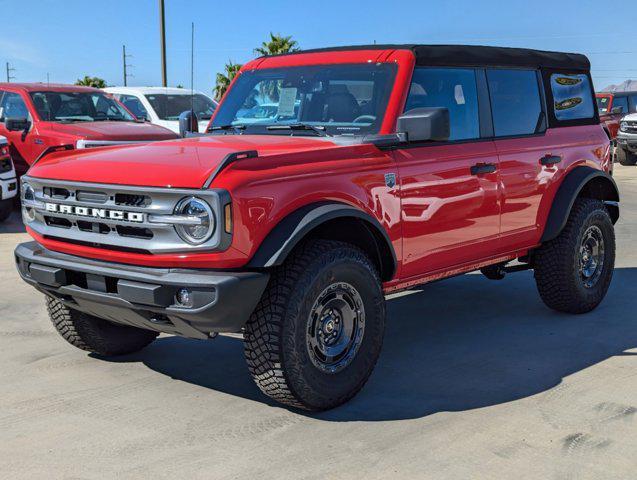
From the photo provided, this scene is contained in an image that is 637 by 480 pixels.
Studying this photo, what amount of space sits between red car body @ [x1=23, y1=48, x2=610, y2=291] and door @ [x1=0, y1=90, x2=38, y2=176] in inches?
284

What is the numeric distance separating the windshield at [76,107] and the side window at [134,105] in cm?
222

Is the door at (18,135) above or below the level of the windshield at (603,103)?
below

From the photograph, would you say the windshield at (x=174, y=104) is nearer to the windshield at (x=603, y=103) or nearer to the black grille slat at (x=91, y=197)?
the black grille slat at (x=91, y=197)

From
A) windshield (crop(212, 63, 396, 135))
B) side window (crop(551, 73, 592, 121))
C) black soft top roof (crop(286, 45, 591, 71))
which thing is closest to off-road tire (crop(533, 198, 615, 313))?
side window (crop(551, 73, 592, 121))

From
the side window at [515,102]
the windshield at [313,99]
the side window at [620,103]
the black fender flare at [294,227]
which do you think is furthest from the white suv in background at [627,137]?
the black fender flare at [294,227]

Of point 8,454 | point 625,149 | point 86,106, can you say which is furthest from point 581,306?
point 625,149

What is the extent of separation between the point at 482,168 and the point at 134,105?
1109 centimetres

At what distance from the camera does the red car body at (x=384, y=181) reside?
4078 millimetres

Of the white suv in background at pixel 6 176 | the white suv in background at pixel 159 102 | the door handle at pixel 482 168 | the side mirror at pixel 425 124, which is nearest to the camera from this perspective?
the side mirror at pixel 425 124

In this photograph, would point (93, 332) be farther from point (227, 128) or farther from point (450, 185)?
point (450, 185)

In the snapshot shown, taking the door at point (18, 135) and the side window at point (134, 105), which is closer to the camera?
the door at point (18, 135)

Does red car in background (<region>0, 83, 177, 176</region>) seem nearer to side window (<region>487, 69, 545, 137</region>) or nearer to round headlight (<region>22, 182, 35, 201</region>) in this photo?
round headlight (<region>22, 182, 35, 201</region>)

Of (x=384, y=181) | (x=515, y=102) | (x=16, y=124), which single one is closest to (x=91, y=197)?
(x=384, y=181)

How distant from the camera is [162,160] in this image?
14.1ft
